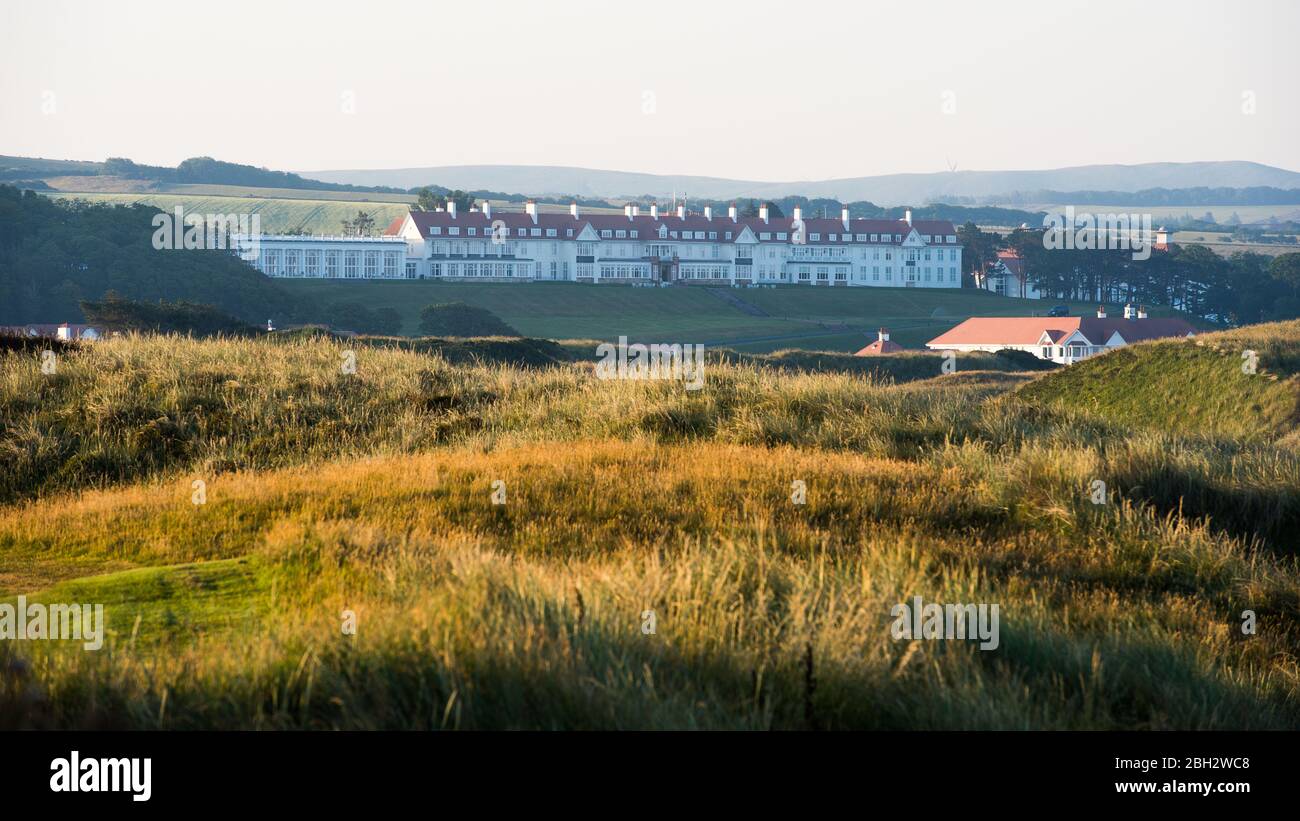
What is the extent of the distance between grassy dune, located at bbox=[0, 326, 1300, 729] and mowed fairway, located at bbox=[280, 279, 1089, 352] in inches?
2622

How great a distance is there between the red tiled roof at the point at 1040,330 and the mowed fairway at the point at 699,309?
5.05 metres

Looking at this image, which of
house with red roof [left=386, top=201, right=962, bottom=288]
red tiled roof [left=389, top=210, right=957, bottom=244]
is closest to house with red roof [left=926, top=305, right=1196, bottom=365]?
house with red roof [left=386, top=201, right=962, bottom=288]

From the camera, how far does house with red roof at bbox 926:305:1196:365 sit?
88438 mm

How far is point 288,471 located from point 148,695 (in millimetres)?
9151

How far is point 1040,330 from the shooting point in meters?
91.7

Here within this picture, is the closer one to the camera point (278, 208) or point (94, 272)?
point (94, 272)

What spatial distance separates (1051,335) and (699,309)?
33.3 m

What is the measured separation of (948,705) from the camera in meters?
6.26

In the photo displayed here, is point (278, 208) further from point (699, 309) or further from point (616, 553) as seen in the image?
point (616, 553)

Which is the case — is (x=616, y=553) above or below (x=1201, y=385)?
below

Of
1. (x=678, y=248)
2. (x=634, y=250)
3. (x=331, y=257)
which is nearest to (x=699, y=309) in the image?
(x=634, y=250)

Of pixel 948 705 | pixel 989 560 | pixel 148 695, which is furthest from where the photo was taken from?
pixel 989 560
